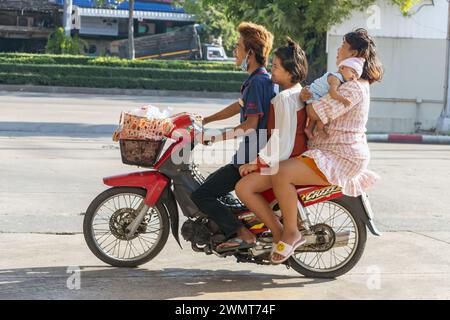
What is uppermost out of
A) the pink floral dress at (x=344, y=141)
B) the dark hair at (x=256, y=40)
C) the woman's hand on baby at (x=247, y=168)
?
the dark hair at (x=256, y=40)

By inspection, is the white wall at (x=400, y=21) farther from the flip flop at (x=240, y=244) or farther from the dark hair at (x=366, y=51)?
the flip flop at (x=240, y=244)

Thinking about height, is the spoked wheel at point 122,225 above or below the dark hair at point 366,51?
below

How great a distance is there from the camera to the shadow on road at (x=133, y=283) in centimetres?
575

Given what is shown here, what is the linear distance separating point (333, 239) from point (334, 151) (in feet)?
2.23

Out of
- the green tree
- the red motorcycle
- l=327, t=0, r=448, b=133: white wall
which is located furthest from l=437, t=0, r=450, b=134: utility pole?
the green tree

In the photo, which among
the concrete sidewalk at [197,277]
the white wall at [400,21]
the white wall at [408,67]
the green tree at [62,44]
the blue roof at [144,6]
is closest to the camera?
the concrete sidewalk at [197,277]

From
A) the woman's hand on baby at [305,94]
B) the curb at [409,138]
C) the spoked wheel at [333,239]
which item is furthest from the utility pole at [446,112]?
the woman's hand on baby at [305,94]

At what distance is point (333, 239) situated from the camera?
636cm

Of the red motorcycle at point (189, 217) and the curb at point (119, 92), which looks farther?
the curb at point (119, 92)

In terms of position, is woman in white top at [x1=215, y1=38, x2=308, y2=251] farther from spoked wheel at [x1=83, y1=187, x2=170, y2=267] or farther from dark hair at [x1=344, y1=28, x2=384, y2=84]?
spoked wheel at [x1=83, y1=187, x2=170, y2=267]

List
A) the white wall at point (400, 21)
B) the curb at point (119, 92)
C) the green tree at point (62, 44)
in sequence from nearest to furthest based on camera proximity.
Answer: the white wall at point (400, 21) → the curb at point (119, 92) → the green tree at point (62, 44)

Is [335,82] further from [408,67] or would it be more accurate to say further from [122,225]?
[408,67]

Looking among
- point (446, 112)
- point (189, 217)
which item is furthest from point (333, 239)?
point (446, 112)

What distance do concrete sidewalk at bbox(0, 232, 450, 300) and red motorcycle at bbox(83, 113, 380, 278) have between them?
17 centimetres
